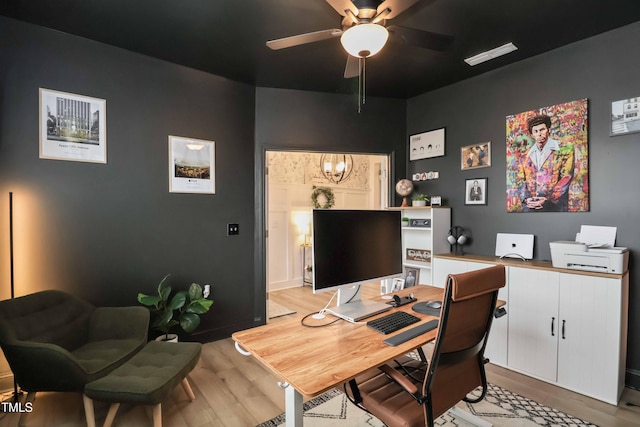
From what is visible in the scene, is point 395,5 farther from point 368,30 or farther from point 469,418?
point 469,418

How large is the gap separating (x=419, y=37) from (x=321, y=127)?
1865 mm

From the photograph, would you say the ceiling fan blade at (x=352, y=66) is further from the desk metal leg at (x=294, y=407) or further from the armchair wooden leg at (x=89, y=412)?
the armchair wooden leg at (x=89, y=412)

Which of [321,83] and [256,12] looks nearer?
[256,12]

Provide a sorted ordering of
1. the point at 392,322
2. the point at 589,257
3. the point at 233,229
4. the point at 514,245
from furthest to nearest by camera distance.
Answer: the point at 233,229 < the point at 514,245 < the point at 589,257 < the point at 392,322

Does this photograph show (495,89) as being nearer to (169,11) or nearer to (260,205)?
(260,205)

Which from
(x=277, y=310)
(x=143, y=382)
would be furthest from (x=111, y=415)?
(x=277, y=310)

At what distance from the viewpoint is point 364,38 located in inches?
67.1

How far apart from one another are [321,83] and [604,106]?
8.20ft

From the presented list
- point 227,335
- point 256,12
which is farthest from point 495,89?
point 227,335

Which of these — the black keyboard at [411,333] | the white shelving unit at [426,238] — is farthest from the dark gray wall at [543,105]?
the black keyboard at [411,333]

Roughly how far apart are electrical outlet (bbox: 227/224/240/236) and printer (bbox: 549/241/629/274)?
9.47 ft

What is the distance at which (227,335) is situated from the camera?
3350 millimetres

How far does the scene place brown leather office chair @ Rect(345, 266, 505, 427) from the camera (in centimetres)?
120

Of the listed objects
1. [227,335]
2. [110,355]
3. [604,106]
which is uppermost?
[604,106]
